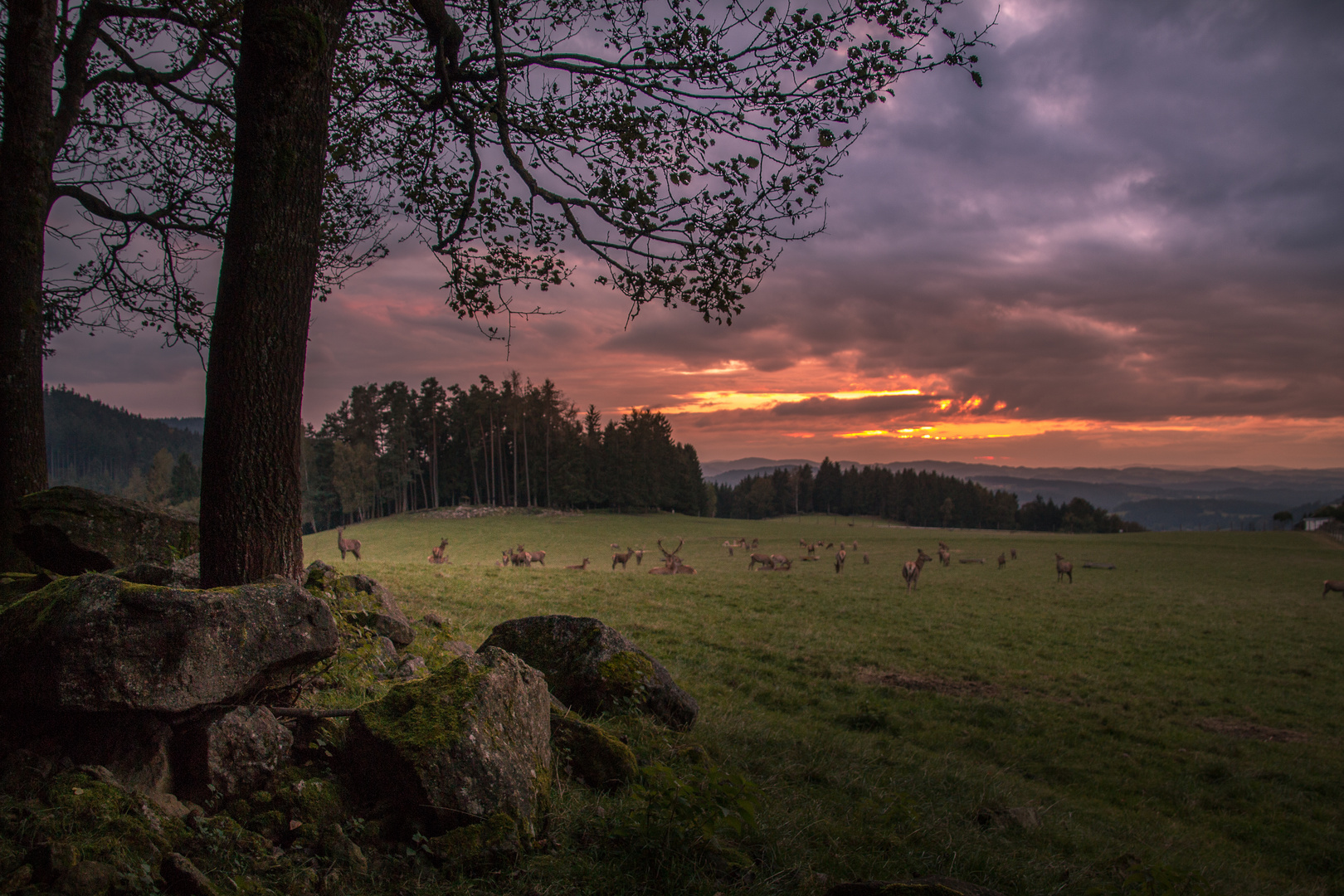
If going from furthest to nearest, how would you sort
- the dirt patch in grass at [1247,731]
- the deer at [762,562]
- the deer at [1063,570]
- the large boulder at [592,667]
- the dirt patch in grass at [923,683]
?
the deer at [762,562] < the deer at [1063,570] < the dirt patch in grass at [923,683] < the dirt patch in grass at [1247,731] < the large boulder at [592,667]

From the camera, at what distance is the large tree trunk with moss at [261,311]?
532 centimetres

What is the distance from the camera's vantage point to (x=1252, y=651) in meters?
18.3

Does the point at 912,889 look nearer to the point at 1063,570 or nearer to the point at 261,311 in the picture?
the point at 261,311

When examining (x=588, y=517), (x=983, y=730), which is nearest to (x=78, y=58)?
(x=983, y=730)

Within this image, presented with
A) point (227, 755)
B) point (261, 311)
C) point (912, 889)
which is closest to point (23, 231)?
point (261, 311)

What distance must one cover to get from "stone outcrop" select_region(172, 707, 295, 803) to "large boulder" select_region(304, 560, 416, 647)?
3.17 m

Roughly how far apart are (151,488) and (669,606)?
117322mm

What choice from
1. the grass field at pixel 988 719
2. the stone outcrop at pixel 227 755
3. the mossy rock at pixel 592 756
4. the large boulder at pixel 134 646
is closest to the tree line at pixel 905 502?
the grass field at pixel 988 719

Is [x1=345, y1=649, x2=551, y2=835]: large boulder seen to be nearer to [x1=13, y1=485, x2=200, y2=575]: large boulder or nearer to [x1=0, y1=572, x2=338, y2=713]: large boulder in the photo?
[x1=0, y1=572, x2=338, y2=713]: large boulder

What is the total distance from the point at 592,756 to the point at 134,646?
308 cm

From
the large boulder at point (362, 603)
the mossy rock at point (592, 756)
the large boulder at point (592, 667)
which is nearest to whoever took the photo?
the mossy rock at point (592, 756)

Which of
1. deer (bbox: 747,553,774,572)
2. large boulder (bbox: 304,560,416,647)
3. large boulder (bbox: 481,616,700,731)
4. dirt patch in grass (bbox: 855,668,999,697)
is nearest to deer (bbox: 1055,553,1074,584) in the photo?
deer (bbox: 747,553,774,572)

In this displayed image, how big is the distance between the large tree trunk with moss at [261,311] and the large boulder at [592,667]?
2482 mm

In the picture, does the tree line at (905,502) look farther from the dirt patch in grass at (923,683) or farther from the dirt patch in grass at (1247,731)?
the dirt patch in grass at (923,683)
